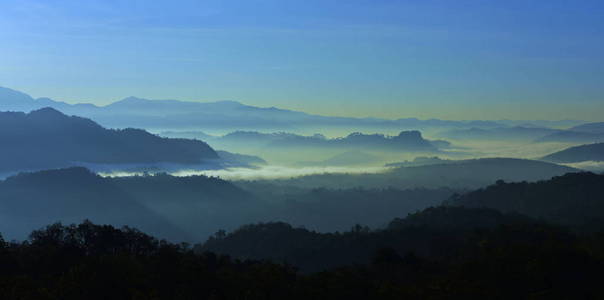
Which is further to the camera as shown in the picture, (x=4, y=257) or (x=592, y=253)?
(x=592, y=253)

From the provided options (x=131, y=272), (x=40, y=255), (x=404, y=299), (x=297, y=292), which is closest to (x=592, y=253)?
(x=404, y=299)

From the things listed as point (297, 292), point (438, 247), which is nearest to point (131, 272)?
point (297, 292)

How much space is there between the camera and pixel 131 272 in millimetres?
66812

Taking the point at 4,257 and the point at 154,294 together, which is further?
the point at 4,257

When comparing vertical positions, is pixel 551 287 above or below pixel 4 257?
below

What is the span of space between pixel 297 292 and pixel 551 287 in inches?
1361

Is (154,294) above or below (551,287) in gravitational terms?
above

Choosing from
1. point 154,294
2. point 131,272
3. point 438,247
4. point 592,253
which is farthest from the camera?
point 438,247

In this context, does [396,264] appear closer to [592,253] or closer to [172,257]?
[592,253]

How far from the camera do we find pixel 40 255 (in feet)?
264

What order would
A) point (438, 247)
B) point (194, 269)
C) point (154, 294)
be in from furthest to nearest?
point (438, 247) → point (194, 269) → point (154, 294)

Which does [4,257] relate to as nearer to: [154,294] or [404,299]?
[154,294]

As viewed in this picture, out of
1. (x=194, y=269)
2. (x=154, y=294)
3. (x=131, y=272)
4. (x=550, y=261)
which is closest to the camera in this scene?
(x=154, y=294)

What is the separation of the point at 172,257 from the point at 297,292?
2198 cm
